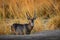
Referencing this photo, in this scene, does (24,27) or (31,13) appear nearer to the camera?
(24,27)

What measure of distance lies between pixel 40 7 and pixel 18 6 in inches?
16.0

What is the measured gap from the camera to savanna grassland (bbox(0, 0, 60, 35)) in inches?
128

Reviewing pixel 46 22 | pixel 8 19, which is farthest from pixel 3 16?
pixel 46 22

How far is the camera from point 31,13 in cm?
328

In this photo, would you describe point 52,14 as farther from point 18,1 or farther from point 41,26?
point 18,1

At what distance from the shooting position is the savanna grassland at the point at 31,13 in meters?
3.26

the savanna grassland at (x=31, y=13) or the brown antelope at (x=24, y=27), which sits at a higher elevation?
the savanna grassland at (x=31, y=13)

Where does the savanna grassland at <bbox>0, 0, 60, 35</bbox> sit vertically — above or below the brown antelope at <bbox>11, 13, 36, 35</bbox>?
above

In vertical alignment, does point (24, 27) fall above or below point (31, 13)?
below

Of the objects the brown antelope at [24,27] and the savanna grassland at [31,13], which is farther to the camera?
the savanna grassland at [31,13]

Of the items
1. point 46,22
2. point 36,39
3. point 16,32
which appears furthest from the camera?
point 46,22

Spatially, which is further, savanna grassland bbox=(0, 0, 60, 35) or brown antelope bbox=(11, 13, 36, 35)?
savanna grassland bbox=(0, 0, 60, 35)

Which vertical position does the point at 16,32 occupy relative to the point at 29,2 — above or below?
below

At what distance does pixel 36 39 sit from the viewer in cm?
247
